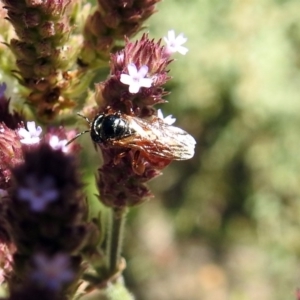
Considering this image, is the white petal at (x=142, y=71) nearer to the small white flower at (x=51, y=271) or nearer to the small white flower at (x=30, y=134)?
the small white flower at (x=30, y=134)

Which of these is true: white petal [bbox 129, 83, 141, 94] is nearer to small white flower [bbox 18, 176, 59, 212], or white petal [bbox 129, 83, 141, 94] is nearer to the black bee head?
the black bee head

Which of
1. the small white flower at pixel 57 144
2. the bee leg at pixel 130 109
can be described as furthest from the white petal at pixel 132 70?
the small white flower at pixel 57 144

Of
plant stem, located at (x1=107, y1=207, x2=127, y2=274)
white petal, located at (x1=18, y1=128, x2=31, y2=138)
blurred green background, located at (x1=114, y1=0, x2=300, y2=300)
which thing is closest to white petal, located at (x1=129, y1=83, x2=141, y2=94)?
white petal, located at (x1=18, y1=128, x2=31, y2=138)

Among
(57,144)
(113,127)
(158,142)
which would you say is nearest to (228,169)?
(158,142)

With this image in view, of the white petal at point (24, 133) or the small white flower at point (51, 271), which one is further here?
the white petal at point (24, 133)

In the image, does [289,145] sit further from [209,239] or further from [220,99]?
[209,239]

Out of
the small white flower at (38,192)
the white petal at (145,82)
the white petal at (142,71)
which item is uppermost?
the white petal at (142,71)
